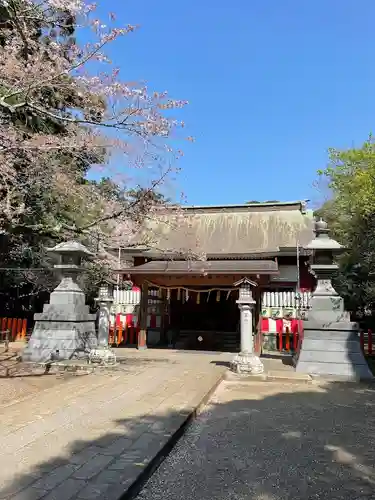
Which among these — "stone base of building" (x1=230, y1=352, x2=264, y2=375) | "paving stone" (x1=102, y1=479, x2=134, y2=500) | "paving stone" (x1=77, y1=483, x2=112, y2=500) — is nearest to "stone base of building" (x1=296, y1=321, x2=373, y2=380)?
"stone base of building" (x1=230, y1=352, x2=264, y2=375)

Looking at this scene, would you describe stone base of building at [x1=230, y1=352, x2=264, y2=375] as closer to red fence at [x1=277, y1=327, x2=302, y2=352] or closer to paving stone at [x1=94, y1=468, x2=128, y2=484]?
red fence at [x1=277, y1=327, x2=302, y2=352]

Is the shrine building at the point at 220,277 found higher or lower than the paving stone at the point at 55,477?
higher

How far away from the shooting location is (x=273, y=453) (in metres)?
4.38

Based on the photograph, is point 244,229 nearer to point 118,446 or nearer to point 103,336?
point 103,336

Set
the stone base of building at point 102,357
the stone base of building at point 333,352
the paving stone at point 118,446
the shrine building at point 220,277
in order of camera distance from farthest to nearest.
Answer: the shrine building at point 220,277 → the stone base of building at point 102,357 → the stone base of building at point 333,352 → the paving stone at point 118,446

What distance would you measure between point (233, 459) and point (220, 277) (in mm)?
9626

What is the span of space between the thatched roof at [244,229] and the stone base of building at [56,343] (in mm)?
5914

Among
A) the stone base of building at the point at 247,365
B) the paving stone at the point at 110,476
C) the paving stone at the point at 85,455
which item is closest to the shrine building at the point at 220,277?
the stone base of building at the point at 247,365

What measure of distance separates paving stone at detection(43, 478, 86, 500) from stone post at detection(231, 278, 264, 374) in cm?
614

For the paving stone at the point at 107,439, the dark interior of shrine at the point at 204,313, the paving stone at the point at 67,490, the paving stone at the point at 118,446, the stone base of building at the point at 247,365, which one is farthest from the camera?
the dark interior of shrine at the point at 204,313

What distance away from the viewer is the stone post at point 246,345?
8969mm

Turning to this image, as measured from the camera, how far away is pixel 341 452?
4395 millimetres

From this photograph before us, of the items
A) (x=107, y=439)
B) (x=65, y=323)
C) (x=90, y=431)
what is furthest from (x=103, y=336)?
(x=107, y=439)

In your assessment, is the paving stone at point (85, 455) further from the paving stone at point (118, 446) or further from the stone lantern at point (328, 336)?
the stone lantern at point (328, 336)
